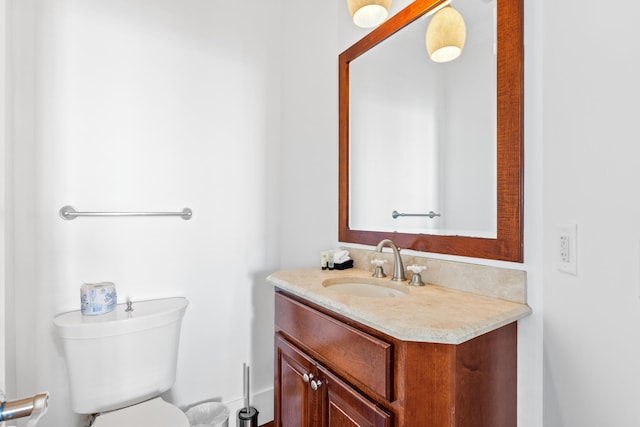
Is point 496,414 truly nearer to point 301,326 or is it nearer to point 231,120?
point 301,326

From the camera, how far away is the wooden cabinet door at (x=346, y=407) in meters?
0.83

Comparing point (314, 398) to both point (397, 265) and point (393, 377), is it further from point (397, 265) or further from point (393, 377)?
point (397, 265)

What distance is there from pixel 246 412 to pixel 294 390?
0.62 meters

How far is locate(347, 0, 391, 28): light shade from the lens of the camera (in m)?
1.27

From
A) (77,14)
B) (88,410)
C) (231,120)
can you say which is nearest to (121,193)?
(231,120)

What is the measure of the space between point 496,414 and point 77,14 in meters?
2.11

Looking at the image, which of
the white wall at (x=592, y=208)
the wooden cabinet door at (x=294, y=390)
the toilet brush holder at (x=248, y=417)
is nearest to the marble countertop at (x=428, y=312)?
the white wall at (x=592, y=208)

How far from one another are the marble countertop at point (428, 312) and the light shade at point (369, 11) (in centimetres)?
108

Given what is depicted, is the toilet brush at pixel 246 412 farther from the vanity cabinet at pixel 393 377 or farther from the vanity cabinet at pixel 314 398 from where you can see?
the vanity cabinet at pixel 393 377

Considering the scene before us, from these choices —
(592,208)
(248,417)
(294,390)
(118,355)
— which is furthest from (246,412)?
(592,208)

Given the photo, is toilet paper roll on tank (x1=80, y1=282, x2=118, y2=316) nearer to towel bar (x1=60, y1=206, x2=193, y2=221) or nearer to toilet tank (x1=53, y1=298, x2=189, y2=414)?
toilet tank (x1=53, y1=298, x2=189, y2=414)

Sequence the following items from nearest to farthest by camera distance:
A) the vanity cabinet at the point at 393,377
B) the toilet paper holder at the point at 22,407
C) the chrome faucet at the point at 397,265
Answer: the toilet paper holder at the point at 22,407
the vanity cabinet at the point at 393,377
the chrome faucet at the point at 397,265

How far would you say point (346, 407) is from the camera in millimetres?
944

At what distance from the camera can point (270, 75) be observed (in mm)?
1875
